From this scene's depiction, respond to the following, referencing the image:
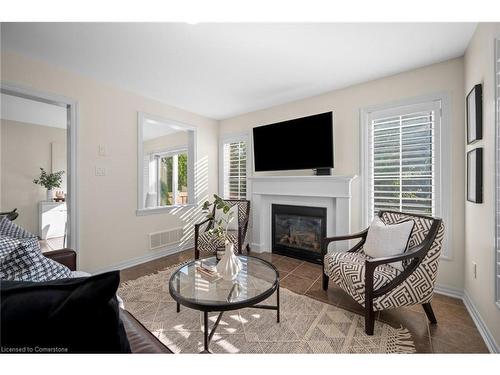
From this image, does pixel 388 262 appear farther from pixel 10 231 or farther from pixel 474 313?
pixel 10 231

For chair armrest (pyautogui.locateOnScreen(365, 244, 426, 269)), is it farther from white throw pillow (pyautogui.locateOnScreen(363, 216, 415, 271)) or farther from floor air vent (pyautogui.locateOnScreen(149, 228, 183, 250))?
floor air vent (pyautogui.locateOnScreen(149, 228, 183, 250))

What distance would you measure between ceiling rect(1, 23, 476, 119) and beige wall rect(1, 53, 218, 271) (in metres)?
0.16

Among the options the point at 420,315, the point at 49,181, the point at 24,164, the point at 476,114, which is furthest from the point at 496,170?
the point at 24,164

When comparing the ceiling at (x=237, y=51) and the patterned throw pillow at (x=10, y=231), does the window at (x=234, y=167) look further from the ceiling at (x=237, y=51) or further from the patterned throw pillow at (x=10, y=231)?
the patterned throw pillow at (x=10, y=231)

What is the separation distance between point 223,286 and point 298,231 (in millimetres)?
2002

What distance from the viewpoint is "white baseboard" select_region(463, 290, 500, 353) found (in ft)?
5.05

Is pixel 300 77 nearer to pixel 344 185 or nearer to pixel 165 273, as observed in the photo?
pixel 344 185

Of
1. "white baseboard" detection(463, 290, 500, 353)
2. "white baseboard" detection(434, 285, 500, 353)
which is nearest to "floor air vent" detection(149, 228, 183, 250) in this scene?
"white baseboard" detection(434, 285, 500, 353)

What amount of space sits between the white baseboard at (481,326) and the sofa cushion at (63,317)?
2.27 m

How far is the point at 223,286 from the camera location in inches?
67.5
